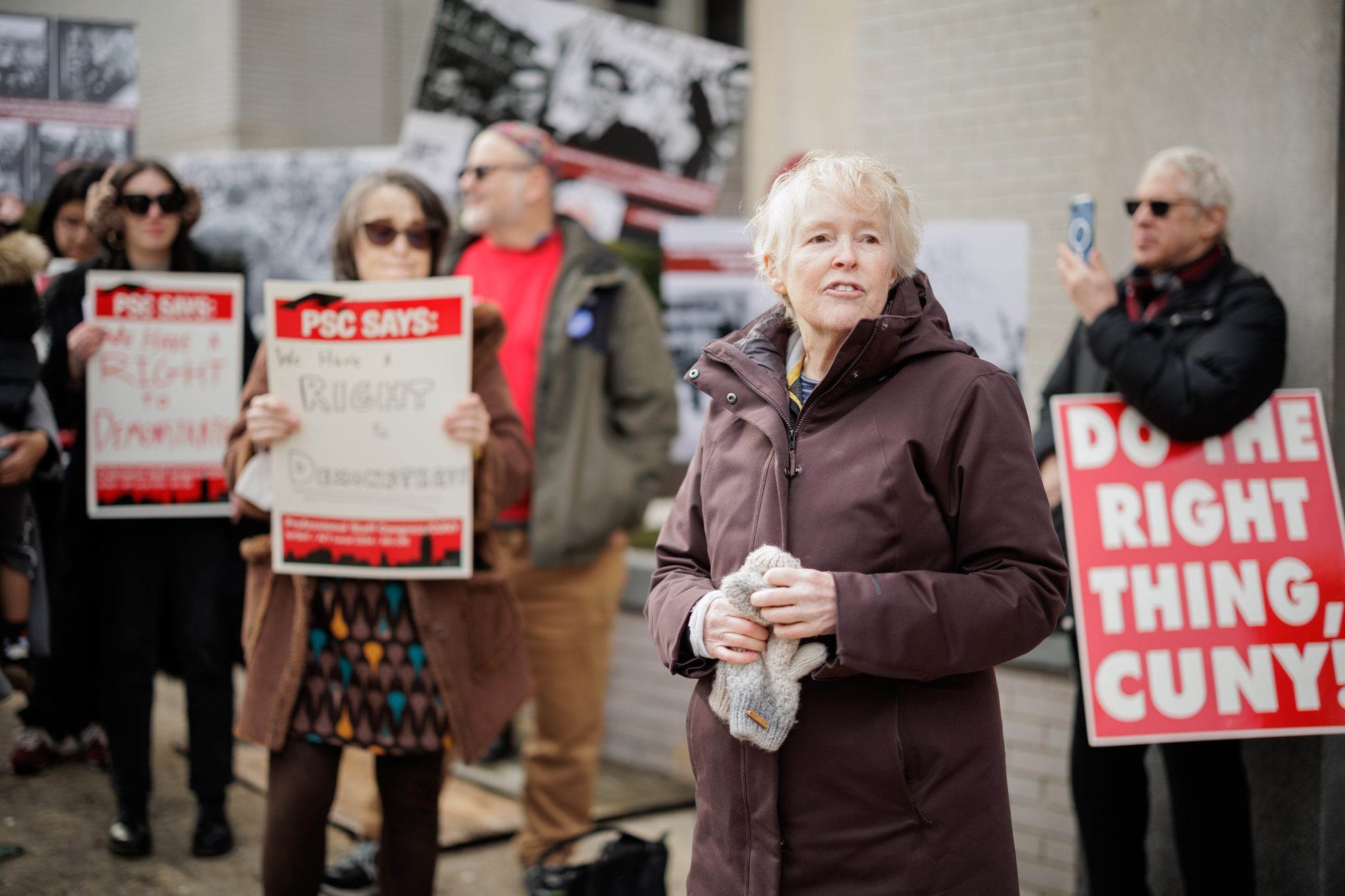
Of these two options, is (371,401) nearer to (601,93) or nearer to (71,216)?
(71,216)

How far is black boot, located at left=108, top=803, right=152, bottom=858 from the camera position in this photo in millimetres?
4008

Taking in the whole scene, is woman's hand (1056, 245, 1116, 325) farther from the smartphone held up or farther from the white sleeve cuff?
the white sleeve cuff

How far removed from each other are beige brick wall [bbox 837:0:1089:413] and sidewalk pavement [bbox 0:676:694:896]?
3.36 meters

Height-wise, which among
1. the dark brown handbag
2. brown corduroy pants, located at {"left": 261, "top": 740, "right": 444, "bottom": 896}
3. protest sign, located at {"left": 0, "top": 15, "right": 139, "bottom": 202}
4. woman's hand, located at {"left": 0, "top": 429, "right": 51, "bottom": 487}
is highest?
protest sign, located at {"left": 0, "top": 15, "right": 139, "bottom": 202}

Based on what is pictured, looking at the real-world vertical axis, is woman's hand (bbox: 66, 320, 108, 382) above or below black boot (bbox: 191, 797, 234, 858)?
above

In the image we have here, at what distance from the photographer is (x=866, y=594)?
192 cm

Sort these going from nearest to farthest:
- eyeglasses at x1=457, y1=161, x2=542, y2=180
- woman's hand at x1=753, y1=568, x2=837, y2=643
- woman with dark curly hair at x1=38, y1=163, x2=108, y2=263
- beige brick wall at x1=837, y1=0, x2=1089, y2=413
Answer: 1. woman's hand at x1=753, y1=568, x2=837, y2=643
2. eyeglasses at x1=457, y1=161, x2=542, y2=180
3. woman with dark curly hair at x1=38, y1=163, x2=108, y2=263
4. beige brick wall at x1=837, y1=0, x2=1089, y2=413

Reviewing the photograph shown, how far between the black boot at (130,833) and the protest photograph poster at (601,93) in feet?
9.82

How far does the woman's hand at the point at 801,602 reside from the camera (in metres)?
1.92

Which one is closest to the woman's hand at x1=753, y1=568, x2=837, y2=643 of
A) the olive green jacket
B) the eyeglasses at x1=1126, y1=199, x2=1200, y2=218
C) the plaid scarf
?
the plaid scarf

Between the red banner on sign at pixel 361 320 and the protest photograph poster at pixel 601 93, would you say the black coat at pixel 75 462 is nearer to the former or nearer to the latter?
the red banner on sign at pixel 361 320

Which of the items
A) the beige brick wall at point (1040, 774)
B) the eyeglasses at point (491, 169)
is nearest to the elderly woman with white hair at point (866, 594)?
the beige brick wall at point (1040, 774)

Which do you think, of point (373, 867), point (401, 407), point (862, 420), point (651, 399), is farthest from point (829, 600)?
point (373, 867)

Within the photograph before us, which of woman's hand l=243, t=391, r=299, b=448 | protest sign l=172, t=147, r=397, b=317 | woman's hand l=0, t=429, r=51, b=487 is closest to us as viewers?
woman's hand l=243, t=391, r=299, b=448
